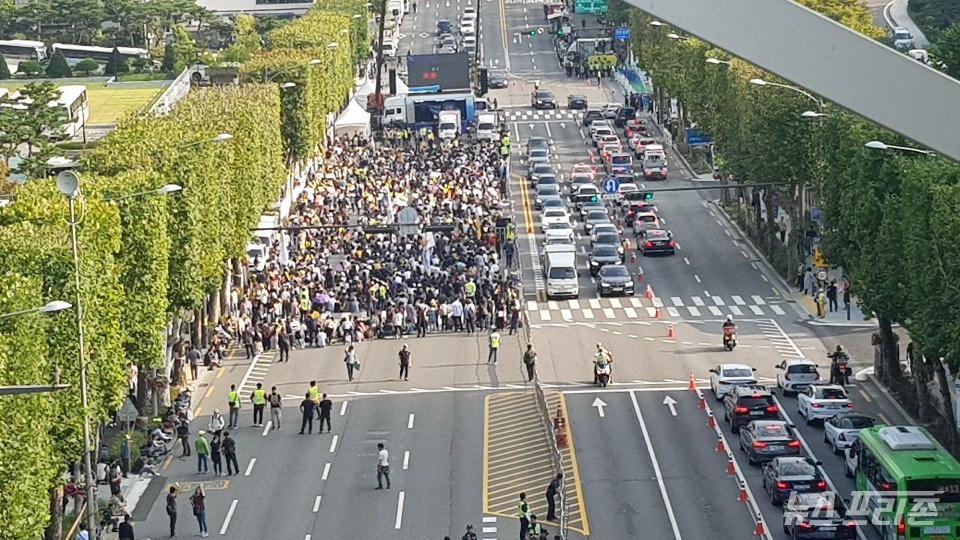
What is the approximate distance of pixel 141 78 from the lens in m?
167

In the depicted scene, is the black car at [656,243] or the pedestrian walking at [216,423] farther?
the black car at [656,243]

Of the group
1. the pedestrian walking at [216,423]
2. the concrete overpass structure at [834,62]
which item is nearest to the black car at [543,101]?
the pedestrian walking at [216,423]

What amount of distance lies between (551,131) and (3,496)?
107872mm

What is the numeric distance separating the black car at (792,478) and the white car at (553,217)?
4715cm

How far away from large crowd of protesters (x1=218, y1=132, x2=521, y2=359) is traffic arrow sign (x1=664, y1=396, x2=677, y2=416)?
11.8 m

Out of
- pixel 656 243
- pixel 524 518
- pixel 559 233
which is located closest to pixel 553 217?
pixel 559 233

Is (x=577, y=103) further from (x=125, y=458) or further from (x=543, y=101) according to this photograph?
(x=125, y=458)

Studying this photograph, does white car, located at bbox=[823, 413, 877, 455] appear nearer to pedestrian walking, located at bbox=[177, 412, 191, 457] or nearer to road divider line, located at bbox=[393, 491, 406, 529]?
road divider line, located at bbox=[393, 491, 406, 529]

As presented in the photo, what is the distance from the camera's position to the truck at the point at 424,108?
447 feet

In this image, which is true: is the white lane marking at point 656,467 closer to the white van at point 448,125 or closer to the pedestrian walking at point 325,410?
the pedestrian walking at point 325,410

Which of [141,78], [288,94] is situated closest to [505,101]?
[141,78]

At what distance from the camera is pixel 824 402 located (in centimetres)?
5662

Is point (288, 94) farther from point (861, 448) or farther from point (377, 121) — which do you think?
point (861, 448)

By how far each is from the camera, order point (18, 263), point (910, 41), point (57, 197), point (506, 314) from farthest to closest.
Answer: point (910, 41) → point (506, 314) → point (57, 197) → point (18, 263)
